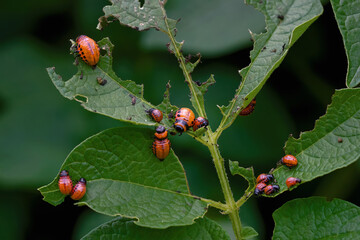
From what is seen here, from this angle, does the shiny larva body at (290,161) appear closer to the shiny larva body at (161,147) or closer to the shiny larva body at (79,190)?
the shiny larva body at (161,147)

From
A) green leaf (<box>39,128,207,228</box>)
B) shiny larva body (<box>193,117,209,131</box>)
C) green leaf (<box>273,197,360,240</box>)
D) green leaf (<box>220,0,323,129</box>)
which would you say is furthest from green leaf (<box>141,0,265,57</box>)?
green leaf (<box>273,197,360,240</box>)

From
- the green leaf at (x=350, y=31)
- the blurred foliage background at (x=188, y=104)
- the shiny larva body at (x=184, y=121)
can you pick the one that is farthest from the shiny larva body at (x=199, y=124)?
the blurred foliage background at (x=188, y=104)

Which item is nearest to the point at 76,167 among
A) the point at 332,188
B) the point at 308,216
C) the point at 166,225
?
the point at 166,225

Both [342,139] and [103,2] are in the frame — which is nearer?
[342,139]

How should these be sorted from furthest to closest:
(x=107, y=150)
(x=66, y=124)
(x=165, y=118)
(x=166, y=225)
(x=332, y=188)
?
(x=66, y=124)
(x=332, y=188)
(x=165, y=118)
(x=107, y=150)
(x=166, y=225)

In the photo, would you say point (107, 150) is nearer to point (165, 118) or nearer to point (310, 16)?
point (165, 118)

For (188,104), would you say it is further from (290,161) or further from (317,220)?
(317,220)
